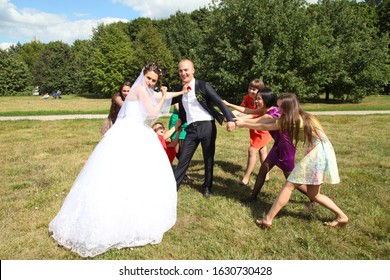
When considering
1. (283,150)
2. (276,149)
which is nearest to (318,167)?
(283,150)

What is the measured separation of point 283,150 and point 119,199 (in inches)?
104

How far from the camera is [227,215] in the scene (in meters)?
4.86

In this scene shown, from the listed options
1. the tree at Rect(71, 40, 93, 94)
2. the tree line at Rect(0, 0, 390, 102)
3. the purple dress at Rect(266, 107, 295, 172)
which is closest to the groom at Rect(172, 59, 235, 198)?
the purple dress at Rect(266, 107, 295, 172)

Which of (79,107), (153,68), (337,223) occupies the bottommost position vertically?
(79,107)

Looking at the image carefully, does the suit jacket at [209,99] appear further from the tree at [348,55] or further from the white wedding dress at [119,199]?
the tree at [348,55]

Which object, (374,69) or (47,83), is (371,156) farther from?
(47,83)

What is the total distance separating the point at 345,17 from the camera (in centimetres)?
2872

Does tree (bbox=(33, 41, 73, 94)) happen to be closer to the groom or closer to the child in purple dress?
the groom

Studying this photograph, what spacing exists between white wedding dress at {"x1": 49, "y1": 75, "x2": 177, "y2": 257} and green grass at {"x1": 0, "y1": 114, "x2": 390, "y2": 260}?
6.7 inches

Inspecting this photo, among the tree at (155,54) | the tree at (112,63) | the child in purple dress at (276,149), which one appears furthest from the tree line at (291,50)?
the tree at (112,63)

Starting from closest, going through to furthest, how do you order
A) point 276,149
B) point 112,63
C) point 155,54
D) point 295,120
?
point 295,120 → point 276,149 → point 155,54 → point 112,63

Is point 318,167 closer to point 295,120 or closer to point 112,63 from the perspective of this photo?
point 295,120

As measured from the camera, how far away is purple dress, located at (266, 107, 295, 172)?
4.91 metres
